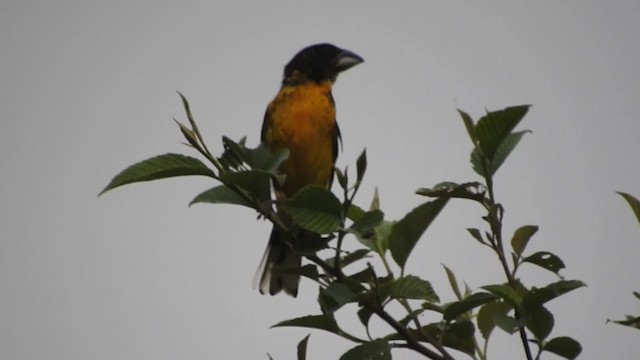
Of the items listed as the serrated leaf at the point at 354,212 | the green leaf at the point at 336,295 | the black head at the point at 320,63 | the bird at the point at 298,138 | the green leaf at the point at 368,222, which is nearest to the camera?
the green leaf at the point at 336,295

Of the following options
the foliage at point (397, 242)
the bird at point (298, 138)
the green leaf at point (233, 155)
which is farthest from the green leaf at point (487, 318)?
the bird at point (298, 138)

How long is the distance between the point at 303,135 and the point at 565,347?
9.35ft

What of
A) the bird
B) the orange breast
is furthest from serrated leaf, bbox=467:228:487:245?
the orange breast

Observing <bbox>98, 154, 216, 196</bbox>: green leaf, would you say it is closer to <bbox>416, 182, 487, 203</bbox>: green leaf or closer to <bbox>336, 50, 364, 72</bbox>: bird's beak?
<bbox>416, 182, 487, 203</bbox>: green leaf

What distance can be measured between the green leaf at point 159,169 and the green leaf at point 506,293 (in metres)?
0.71

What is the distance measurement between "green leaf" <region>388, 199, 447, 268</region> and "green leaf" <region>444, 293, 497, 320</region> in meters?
0.16

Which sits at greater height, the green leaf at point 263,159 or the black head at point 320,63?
the black head at point 320,63

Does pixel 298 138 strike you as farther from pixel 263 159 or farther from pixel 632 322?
pixel 632 322

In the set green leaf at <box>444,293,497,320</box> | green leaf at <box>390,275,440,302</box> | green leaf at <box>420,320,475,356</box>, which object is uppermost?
green leaf at <box>390,275,440,302</box>

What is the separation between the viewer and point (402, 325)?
5.74 feet

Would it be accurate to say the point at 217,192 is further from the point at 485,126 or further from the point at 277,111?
the point at 277,111

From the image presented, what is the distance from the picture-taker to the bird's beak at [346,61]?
5.27m

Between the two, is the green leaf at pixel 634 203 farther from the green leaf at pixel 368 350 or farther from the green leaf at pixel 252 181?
the green leaf at pixel 252 181

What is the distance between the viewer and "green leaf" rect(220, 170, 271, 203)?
1.88m
